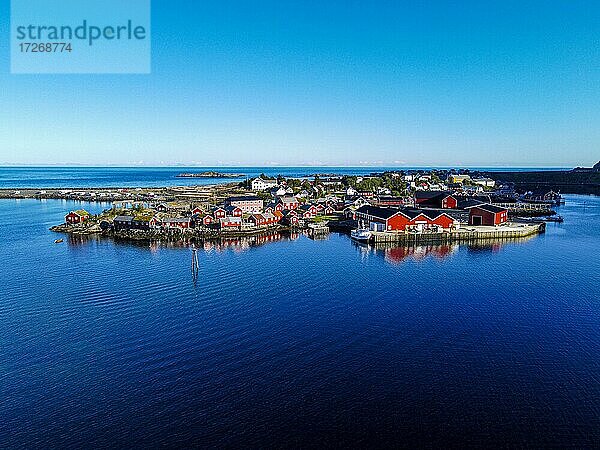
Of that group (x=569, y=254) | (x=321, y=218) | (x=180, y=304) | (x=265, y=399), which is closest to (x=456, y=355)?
(x=265, y=399)

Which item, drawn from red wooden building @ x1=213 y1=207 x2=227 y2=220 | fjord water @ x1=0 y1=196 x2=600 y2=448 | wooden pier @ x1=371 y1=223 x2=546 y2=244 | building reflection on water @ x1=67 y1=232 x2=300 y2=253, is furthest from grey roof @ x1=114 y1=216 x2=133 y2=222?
wooden pier @ x1=371 y1=223 x2=546 y2=244

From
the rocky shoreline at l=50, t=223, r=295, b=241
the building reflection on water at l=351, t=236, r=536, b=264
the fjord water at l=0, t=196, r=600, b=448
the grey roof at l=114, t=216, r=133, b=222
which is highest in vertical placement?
the grey roof at l=114, t=216, r=133, b=222

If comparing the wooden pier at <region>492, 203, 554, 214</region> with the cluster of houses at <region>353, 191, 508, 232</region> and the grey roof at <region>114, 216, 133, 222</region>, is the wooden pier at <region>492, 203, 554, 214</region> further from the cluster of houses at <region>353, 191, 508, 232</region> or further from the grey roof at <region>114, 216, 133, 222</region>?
the grey roof at <region>114, 216, 133, 222</region>

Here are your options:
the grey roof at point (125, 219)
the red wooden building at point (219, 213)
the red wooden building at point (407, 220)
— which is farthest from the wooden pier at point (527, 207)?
the grey roof at point (125, 219)

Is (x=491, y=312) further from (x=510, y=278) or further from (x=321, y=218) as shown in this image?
(x=321, y=218)

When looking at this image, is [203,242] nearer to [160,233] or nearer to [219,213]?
[160,233]

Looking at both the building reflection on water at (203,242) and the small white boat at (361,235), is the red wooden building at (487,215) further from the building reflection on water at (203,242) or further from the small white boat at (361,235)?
the building reflection on water at (203,242)
